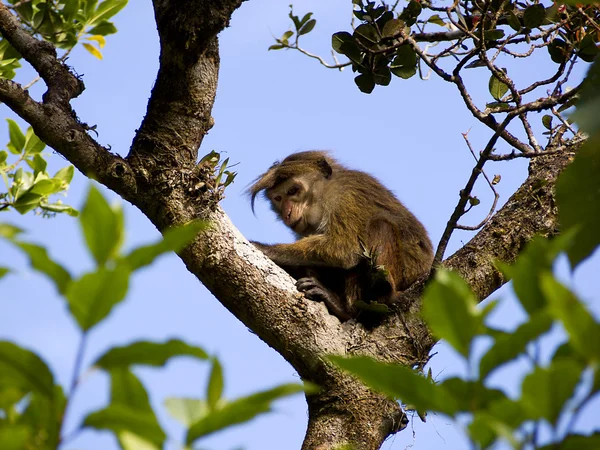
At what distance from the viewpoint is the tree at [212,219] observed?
4250 millimetres

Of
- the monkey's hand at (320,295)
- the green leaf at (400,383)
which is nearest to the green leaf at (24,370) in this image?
the green leaf at (400,383)

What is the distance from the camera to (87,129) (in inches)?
177

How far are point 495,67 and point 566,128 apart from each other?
76 centimetres

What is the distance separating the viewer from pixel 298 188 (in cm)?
736

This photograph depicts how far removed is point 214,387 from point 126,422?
16 centimetres

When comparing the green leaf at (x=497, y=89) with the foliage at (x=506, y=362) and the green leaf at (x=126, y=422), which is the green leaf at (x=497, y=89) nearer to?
the foliage at (x=506, y=362)

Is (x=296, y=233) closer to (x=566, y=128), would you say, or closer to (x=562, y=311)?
(x=566, y=128)

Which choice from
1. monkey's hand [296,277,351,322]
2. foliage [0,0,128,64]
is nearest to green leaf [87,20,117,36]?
foliage [0,0,128,64]

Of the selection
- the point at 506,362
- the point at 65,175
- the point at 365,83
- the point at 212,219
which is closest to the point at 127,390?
the point at 506,362

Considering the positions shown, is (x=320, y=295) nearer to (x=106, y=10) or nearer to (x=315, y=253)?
(x=315, y=253)

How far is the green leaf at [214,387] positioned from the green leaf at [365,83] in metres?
4.40

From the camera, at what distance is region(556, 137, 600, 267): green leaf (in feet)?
3.67

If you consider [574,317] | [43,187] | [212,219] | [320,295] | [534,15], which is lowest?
[574,317]

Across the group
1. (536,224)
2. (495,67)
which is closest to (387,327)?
(536,224)
